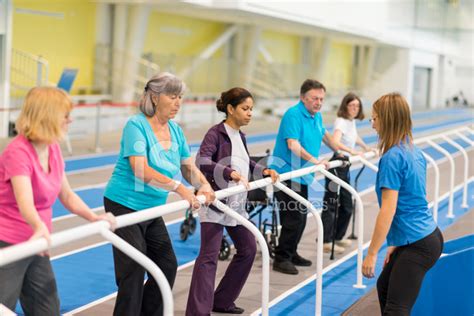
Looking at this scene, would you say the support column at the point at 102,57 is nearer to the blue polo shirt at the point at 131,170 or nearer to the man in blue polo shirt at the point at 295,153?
the man in blue polo shirt at the point at 295,153

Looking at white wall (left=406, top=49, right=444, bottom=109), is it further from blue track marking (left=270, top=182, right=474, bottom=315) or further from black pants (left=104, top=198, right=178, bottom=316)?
black pants (left=104, top=198, right=178, bottom=316)

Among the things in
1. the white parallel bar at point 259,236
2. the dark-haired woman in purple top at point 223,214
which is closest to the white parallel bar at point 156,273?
the white parallel bar at point 259,236

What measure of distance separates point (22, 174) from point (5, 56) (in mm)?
13979

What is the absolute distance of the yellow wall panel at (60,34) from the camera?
59.9ft

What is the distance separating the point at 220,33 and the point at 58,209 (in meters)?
18.9

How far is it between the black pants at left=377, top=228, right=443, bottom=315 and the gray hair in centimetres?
169

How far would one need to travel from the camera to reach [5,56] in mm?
16328

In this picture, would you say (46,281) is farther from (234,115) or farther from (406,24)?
(406,24)

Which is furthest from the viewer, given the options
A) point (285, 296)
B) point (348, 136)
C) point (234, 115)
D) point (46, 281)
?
point (348, 136)

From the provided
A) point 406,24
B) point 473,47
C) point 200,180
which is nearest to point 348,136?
point 200,180

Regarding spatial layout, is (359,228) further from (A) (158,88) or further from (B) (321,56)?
(B) (321,56)

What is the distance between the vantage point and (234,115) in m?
5.24

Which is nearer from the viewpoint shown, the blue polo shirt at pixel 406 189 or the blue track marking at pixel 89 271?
the blue polo shirt at pixel 406 189

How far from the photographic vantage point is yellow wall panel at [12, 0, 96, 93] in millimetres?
18266
